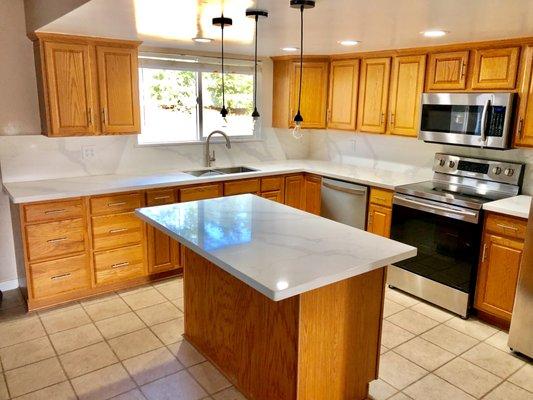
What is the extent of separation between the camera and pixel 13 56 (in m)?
3.41

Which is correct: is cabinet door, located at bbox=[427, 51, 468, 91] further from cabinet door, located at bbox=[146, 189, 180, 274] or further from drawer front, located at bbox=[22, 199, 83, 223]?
drawer front, located at bbox=[22, 199, 83, 223]

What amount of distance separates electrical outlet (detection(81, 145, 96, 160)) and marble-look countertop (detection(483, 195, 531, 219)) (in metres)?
3.31

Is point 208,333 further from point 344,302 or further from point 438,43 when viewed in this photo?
point 438,43

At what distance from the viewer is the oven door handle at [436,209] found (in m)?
3.15

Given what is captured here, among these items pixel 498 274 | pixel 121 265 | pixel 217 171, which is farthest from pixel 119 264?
pixel 498 274

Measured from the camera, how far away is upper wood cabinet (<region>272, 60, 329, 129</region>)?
184 inches

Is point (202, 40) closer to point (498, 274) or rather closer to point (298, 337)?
point (298, 337)

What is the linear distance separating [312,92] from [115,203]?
2.47 metres

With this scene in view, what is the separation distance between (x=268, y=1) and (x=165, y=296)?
254cm

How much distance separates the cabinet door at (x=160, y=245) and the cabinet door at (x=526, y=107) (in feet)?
9.38

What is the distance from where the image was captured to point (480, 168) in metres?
3.65

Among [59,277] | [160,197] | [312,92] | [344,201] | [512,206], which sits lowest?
[59,277]

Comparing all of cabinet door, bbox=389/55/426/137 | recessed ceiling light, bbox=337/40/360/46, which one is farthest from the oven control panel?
recessed ceiling light, bbox=337/40/360/46

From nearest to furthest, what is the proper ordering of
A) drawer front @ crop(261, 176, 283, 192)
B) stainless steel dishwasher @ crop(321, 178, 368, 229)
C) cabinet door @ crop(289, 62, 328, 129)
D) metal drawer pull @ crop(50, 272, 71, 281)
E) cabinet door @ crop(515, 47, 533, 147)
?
cabinet door @ crop(515, 47, 533, 147) < metal drawer pull @ crop(50, 272, 71, 281) < stainless steel dishwasher @ crop(321, 178, 368, 229) < drawer front @ crop(261, 176, 283, 192) < cabinet door @ crop(289, 62, 328, 129)
